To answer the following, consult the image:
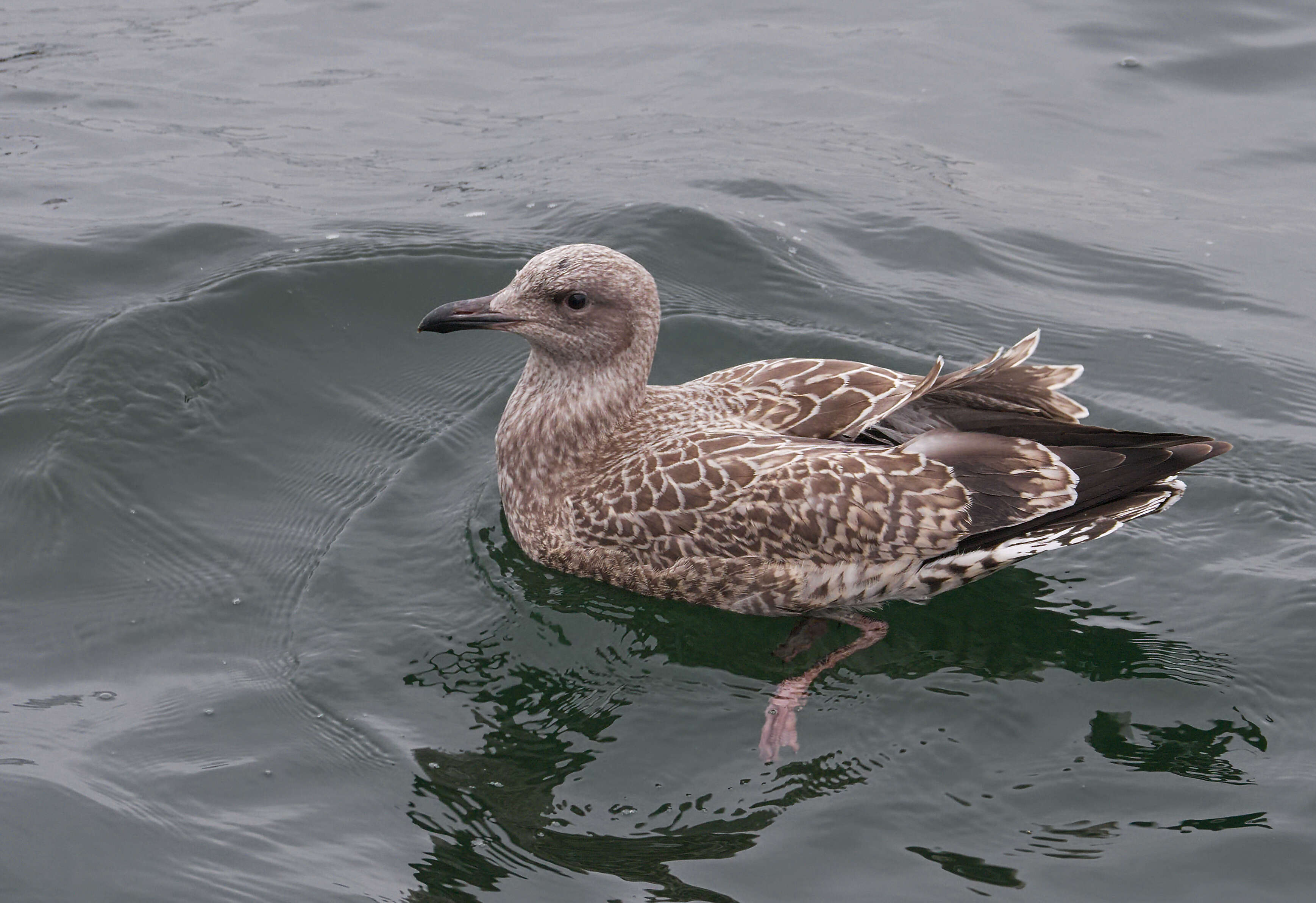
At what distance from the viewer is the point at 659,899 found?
497 cm

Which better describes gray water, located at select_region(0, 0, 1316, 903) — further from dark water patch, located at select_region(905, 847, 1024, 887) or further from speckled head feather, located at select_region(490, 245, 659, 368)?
speckled head feather, located at select_region(490, 245, 659, 368)

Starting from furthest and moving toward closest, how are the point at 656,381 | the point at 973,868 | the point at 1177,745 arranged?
the point at 656,381 → the point at 1177,745 → the point at 973,868

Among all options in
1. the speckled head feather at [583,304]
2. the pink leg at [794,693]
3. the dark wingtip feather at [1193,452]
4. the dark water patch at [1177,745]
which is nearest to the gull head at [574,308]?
the speckled head feather at [583,304]

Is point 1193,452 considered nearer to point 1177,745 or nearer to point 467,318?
point 1177,745

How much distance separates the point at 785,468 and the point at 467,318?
67.1 inches

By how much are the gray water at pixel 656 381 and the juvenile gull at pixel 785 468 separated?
24cm

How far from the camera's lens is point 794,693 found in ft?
19.7

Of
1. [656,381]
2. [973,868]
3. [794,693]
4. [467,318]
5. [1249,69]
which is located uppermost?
[1249,69]

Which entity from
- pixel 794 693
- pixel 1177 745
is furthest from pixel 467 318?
pixel 1177 745

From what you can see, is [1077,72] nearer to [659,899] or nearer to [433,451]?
[433,451]

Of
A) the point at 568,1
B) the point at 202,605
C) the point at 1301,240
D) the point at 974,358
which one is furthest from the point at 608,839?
the point at 568,1

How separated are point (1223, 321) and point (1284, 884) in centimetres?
500

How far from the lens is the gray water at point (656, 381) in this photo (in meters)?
5.33

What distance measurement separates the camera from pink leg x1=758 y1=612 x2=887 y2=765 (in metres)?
5.73
